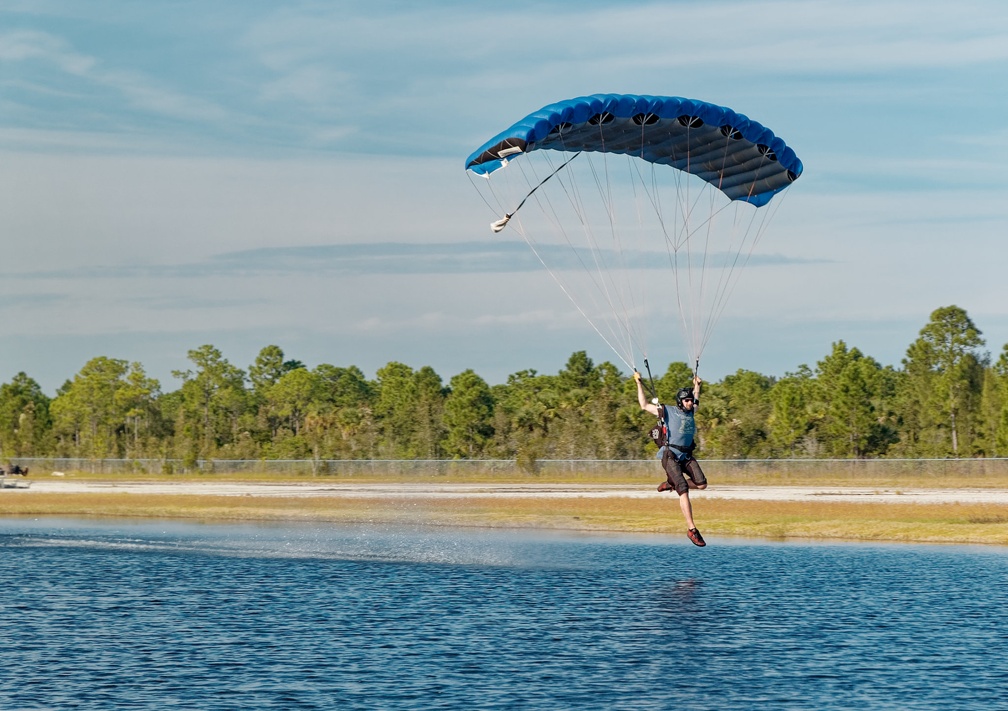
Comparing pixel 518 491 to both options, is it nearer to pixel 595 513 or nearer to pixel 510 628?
pixel 595 513

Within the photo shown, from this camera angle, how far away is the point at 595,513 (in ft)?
172

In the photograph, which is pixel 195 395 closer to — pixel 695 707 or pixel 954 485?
pixel 954 485

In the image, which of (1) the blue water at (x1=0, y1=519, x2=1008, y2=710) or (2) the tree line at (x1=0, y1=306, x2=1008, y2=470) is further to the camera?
(2) the tree line at (x1=0, y1=306, x2=1008, y2=470)

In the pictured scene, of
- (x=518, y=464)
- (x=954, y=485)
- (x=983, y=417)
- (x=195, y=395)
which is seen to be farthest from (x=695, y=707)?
(x=195, y=395)

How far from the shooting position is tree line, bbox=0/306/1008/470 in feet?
299

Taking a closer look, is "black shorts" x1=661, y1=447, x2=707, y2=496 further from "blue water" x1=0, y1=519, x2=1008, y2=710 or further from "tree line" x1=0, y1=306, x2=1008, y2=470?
"tree line" x1=0, y1=306, x2=1008, y2=470

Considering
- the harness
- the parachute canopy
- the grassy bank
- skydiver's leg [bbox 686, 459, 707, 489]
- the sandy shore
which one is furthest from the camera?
the sandy shore

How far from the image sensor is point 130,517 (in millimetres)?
58469

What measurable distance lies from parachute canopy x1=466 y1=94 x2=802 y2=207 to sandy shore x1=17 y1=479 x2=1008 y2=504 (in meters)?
28.5

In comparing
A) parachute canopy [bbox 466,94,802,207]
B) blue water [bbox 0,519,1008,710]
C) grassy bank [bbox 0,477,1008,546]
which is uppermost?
parachute canopy [bbox 466,94,802,207]

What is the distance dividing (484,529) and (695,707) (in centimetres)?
2996

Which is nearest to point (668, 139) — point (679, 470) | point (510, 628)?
point (679, 470)

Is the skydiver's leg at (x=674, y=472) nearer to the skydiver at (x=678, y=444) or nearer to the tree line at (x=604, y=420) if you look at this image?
the skydiver at (x=678, y=444)

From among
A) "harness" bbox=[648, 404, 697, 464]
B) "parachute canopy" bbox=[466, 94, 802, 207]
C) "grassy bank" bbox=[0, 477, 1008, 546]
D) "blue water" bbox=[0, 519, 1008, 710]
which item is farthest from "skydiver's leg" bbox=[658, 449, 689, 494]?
"grassy bank" bbox=[0, 477, 1008, 546]
